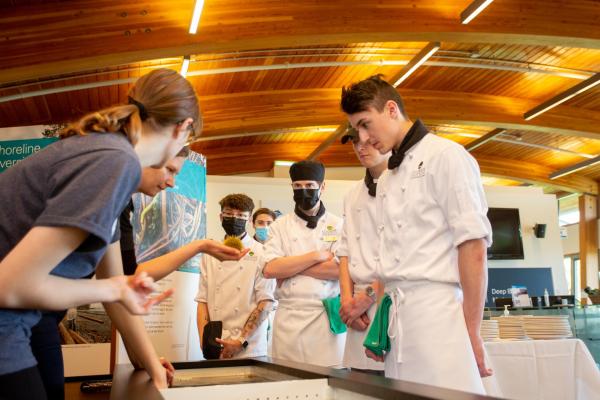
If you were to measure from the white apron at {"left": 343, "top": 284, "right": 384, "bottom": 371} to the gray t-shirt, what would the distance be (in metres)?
1.76

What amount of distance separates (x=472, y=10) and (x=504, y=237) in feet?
20.6

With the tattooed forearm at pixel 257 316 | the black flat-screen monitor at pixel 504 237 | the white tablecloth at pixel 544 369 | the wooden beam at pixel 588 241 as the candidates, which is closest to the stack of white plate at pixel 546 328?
the white tablecloth at pixel 544 369

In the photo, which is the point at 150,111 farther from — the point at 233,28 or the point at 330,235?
the point at 233,28

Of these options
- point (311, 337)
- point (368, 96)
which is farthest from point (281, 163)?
point (368, 96)

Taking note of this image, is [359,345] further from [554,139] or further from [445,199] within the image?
[554,139]

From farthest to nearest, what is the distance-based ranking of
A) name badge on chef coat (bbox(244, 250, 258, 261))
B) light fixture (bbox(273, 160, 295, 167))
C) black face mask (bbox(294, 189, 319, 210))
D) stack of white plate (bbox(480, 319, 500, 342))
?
light fixture (bbox(273, 160, 295, 167))
name badge on chef coat (bbox(244, 250, 258, 261))
stack of white plate (bbox(480, 319, 500, 342))
black face mask (bbox(294, 189, 319, 210))

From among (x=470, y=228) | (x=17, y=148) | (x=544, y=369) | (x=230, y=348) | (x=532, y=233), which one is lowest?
(x=544, y=369)

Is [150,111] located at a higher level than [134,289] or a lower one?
higher

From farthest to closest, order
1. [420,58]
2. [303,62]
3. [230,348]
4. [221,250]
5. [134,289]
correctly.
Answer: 1. [303,62]
2. [420,58]
3. [230,348]
4. [221,250]
5. [134,289]

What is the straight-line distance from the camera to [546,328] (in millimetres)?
4254

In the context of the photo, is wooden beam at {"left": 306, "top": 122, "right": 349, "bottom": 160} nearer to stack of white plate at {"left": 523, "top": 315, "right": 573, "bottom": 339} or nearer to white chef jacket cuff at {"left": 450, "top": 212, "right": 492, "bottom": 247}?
stack of white plate at {"left": 523, "top": 315, "right": 573, "bottom": 339}

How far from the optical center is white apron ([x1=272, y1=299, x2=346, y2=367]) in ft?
11.6

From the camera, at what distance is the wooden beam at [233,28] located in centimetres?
728

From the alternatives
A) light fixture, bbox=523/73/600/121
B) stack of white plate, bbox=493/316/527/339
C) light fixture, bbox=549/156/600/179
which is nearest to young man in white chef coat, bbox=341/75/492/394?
stack of white plate, bbox=493/316/527/339
